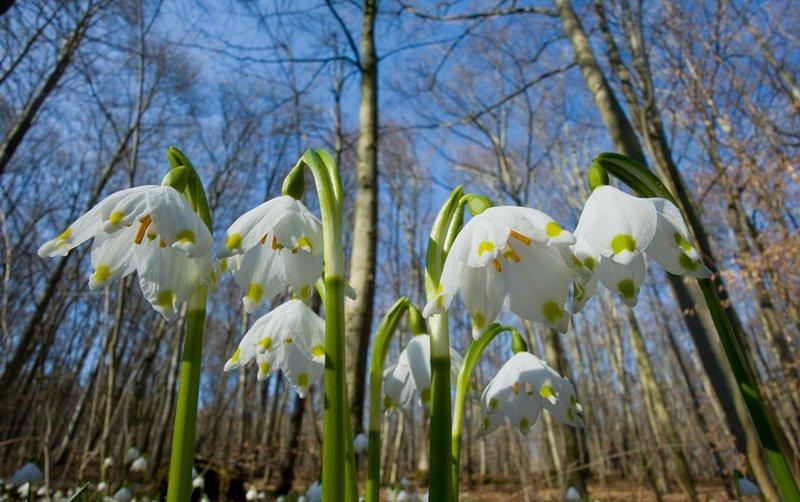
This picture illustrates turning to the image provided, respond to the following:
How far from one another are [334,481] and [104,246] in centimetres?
66

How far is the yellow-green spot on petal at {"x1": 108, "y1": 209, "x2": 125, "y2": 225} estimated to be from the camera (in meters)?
0.89

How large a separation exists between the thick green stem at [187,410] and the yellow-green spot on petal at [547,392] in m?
0.77

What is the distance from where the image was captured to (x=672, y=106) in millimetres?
8086

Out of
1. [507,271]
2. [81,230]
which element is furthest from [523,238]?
[81,230]

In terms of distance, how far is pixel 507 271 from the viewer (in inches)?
38.4

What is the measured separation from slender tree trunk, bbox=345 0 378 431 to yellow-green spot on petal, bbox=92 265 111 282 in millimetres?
2114

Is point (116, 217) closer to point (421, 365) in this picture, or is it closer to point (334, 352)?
point (334, 352)

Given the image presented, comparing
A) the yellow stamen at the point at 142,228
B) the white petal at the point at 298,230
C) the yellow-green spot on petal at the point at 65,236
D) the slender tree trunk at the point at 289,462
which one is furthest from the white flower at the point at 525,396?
the slender tree trunk at the point at 289,462


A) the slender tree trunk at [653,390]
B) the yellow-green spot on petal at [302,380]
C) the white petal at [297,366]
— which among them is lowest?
the yellow-green spot on petal at [302,380]

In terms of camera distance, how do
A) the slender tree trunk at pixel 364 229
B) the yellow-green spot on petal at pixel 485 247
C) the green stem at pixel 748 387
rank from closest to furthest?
the green stem at pixel 748 387 < the yellow-green spot on petal at pixel 485 247 < the slender tree trunk at pixel 364 229

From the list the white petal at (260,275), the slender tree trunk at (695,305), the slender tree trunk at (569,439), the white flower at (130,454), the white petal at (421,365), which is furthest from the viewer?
the slender tree trunk at (569,439)

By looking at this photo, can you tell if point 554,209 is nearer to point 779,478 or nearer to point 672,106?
point 672,106

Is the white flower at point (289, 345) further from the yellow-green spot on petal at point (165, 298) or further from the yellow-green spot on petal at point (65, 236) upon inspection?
the yellow-green spot on petal at point (65, 236)

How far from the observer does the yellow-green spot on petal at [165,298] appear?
957 millimetres
